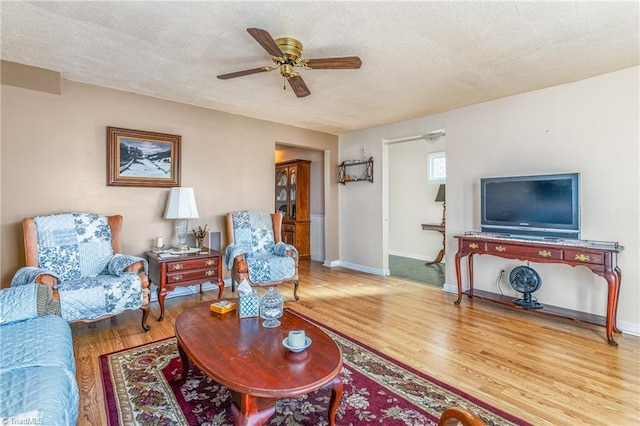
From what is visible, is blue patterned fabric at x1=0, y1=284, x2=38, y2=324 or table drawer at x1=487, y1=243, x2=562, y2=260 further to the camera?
table drawer at x1=487, y1=243, x2=562, y2=260

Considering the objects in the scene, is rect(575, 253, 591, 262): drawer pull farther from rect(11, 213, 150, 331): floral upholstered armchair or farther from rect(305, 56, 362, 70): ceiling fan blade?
rect(11, 213, 150, 331): floral upholstered armchair

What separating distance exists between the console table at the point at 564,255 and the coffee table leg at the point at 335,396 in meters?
2.41

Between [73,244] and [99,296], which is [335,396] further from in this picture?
[73,244]

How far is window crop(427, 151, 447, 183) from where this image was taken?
628 cm

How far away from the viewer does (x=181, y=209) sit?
351cm

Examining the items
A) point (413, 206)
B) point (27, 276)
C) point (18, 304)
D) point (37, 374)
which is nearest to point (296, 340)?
point (37, 374)

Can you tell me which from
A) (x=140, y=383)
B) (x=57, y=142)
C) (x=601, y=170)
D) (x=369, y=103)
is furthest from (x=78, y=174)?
(x=601, y=170)

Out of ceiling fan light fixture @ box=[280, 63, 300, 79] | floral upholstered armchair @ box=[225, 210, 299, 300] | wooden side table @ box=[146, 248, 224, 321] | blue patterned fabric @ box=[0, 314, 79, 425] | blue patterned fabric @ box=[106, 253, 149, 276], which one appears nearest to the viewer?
blue patterned fabric @ box=[0, 314, 79, 425]

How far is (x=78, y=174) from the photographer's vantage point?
3.29 meters

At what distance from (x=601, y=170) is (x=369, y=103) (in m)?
2.39

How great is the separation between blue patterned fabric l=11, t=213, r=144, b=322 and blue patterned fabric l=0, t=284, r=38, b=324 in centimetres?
49

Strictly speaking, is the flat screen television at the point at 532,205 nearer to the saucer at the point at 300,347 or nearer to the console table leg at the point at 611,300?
the console table leg at the point at 611,300

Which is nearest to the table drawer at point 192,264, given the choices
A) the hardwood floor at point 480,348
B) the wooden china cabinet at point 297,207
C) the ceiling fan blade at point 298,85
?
the hardwood floor at point 480,348

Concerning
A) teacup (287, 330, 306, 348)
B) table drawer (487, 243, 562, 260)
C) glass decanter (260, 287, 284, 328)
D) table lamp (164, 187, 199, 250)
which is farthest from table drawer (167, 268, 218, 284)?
table drawer (487, 243, 562, 260)
